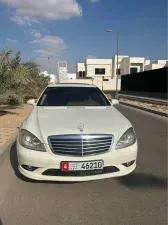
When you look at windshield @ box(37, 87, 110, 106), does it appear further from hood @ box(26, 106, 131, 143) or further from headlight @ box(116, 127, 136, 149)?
headlight @ box(116, 127, 136, 149)

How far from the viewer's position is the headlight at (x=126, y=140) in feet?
12.9

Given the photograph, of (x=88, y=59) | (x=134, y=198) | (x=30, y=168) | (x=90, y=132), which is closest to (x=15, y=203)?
(x=30, y=168)

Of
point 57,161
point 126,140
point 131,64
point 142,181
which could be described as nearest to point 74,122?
point 57,161

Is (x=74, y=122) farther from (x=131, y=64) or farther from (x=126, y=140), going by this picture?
(x=131, y=64)

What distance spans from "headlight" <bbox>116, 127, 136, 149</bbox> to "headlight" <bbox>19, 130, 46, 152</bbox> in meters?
1.10

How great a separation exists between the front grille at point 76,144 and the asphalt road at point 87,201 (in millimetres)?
622

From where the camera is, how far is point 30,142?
12.8 ft

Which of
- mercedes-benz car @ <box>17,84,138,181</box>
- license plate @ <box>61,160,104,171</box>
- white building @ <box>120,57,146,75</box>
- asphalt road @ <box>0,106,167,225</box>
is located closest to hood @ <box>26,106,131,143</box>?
mercedes-benz car @ <box>17,84,138,181</box>

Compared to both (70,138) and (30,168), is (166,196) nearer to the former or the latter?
(70,138)

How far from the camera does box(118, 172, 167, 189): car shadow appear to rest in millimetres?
4195

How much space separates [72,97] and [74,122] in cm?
168

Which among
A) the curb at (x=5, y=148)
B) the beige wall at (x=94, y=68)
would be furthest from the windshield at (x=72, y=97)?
the beige wall at (x=94, y=68)

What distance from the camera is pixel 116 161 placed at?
3.86 metres

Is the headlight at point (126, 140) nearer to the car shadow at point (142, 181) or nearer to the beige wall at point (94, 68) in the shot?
Result: the car shadow at point (142, 181)
